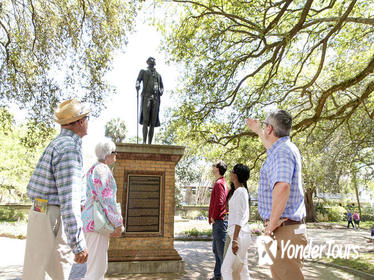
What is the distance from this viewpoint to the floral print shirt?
3338 mm

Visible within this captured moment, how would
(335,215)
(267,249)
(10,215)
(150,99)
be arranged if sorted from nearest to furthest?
(267,249)
(150,99)
(10,215)
(335,215)

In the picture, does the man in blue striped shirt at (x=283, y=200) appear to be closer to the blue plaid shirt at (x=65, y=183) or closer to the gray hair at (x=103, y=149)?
the blue plaid shirt at (x=65, y=183)

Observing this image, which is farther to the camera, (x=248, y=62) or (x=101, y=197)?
(x=248, y=62)

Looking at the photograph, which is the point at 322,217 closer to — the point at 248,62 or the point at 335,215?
the point at 335,215

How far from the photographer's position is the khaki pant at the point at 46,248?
2318 mm

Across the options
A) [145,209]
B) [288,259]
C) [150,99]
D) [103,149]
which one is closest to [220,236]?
[145,209]

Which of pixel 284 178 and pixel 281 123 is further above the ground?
pixel 281 123

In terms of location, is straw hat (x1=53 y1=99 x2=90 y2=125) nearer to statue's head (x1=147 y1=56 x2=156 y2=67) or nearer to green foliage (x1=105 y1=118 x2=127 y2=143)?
statue's head (x1=147 y1=56 x2=156 y2=67)

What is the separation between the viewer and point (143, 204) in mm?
6367

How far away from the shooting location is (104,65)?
911cm

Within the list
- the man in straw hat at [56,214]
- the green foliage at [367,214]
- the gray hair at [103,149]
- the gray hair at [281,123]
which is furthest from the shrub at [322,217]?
the man in straw hat at [56,214]

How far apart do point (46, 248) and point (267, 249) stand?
1.81 metres

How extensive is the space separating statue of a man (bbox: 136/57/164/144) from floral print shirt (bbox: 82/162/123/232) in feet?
11.9

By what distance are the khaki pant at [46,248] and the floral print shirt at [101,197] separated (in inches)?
35.4
